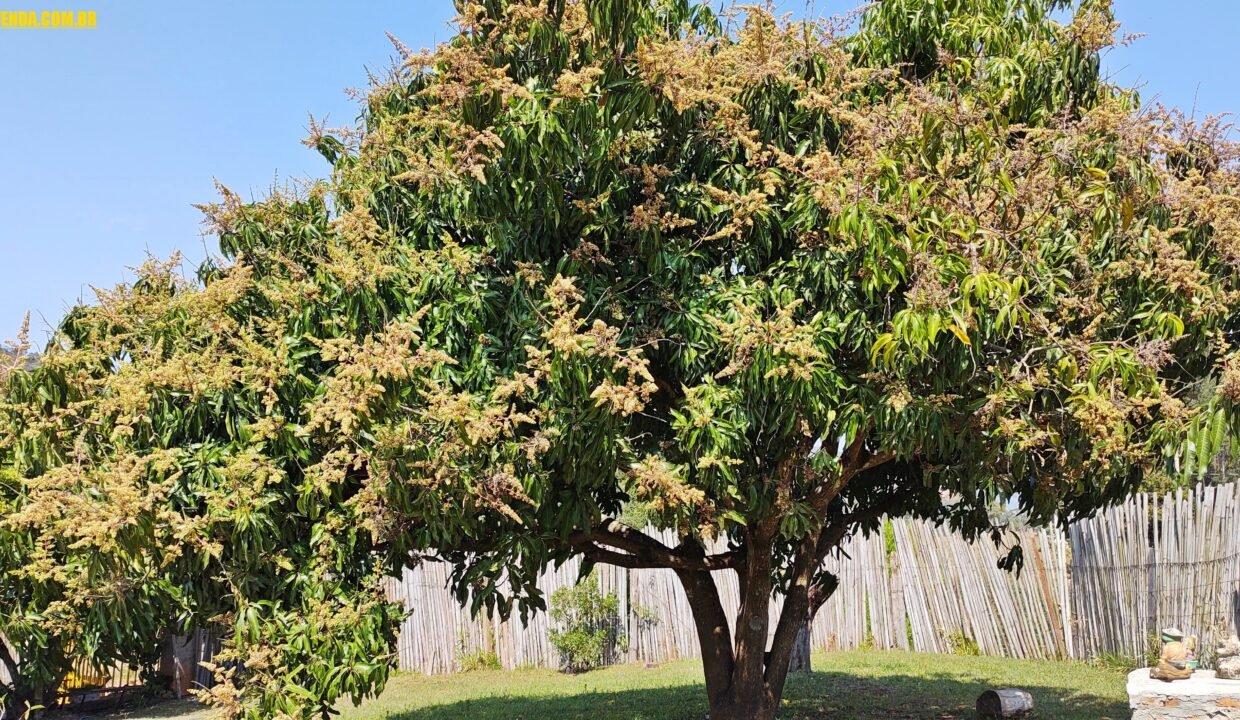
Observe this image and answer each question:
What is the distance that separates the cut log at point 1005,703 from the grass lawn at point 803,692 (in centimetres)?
12

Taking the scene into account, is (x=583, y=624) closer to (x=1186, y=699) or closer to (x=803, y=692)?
(x=803, y=692)

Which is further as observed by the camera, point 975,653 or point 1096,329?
point 975,653

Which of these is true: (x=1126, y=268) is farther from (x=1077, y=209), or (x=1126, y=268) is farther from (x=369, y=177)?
(x=369, y=177)

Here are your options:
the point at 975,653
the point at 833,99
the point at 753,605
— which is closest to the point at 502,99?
the point at 833,99

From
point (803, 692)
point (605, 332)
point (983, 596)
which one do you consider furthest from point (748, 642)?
point (983, 596)

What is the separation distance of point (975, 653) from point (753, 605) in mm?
6225

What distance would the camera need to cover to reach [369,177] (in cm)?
581

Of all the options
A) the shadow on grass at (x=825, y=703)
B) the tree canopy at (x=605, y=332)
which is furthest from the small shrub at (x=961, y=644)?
the tree canopy at (x=605, y=332)

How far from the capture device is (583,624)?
12.5 metres

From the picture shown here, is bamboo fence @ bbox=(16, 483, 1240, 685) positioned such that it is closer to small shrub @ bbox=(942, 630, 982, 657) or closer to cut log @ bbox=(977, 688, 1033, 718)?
small shrub @ bbox=(942, 630, 982, 657)

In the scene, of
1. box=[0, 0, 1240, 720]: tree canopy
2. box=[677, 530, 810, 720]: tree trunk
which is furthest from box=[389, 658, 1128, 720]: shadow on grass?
box=[0, 0, 1240, 720]: tree canopy

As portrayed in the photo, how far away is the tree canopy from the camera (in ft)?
14.7

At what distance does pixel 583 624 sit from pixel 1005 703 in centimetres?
588

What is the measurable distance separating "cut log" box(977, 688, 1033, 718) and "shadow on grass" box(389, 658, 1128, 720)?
0.32ft
